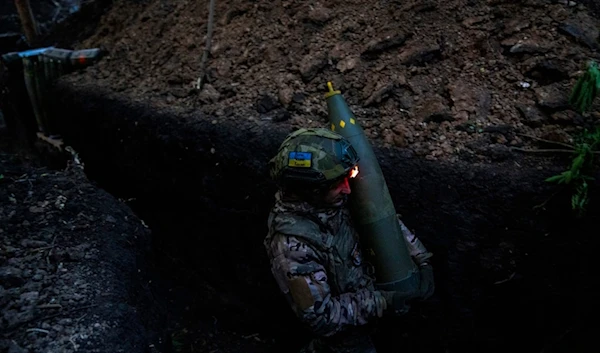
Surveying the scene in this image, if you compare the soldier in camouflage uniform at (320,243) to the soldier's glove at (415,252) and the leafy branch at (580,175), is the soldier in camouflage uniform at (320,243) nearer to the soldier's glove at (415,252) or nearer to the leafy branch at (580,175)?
the soldier's glove at (415,252)

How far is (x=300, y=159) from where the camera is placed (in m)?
2.41

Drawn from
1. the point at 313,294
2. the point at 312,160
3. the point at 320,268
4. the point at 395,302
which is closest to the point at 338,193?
the point at 312,160

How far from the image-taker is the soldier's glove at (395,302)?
2.63m

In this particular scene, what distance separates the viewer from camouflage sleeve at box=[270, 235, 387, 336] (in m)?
2.38

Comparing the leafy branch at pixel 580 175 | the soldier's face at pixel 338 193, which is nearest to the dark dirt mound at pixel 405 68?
the leafy branch at pixel 580 175

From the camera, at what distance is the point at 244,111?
4.54 m

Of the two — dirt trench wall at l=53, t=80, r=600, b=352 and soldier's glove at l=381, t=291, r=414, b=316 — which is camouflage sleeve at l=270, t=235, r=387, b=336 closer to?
soldier's glove at l=381, t=291, r=414, b=316

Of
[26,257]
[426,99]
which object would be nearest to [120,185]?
[26,257]

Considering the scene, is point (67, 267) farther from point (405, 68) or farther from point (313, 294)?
point (405, 68)

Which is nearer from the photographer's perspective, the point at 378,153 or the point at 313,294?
the point at 313,294

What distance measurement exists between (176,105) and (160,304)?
236cm

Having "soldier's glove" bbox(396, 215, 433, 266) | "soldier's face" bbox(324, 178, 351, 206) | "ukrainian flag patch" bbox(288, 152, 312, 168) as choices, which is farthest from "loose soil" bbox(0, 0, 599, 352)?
"ukrainian flag patch" bbox(288, 152, 312, 168)

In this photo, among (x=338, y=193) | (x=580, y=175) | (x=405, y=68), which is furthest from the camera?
(x=405, y=68)

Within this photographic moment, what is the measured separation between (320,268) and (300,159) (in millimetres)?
584
